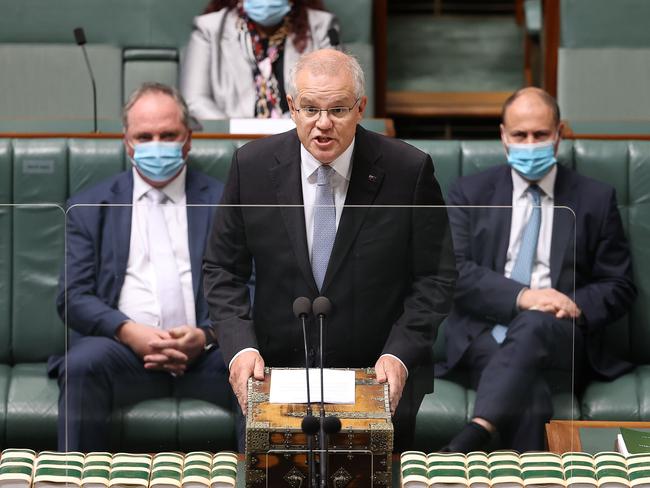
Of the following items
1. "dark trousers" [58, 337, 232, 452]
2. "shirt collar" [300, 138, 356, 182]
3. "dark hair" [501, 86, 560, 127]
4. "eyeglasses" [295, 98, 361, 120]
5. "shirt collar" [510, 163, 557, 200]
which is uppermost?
"dark hair" [501, 86, 560, 127]

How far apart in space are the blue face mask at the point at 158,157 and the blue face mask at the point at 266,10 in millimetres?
798

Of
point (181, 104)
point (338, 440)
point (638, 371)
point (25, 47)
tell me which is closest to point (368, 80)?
point (25, 47)

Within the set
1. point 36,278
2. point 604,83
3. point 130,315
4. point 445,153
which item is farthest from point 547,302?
point 604,83

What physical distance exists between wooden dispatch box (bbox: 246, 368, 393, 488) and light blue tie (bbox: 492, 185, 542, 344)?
0.77 feet

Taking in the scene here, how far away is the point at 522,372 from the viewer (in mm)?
1427

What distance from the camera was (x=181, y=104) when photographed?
82.8 inches

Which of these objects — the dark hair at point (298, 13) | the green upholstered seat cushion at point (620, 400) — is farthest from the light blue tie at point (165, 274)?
the dark hair at point (298, 13)

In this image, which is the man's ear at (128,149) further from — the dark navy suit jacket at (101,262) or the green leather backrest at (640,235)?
the green leather backrest at (640,235)

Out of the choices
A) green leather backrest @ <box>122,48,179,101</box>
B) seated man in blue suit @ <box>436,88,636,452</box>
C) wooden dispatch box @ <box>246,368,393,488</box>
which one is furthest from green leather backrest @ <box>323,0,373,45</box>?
wooden dispatch box @ <box>246,368,393,488</box>

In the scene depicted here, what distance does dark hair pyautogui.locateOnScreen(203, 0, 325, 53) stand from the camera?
2.77 meters

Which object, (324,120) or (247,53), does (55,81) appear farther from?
(324,120)

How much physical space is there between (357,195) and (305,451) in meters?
0.30

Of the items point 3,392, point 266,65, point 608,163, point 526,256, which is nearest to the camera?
point 526,256

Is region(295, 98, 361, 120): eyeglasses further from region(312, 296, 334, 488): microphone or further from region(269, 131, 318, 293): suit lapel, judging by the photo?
region(312, 296, 334, 488): microphone
